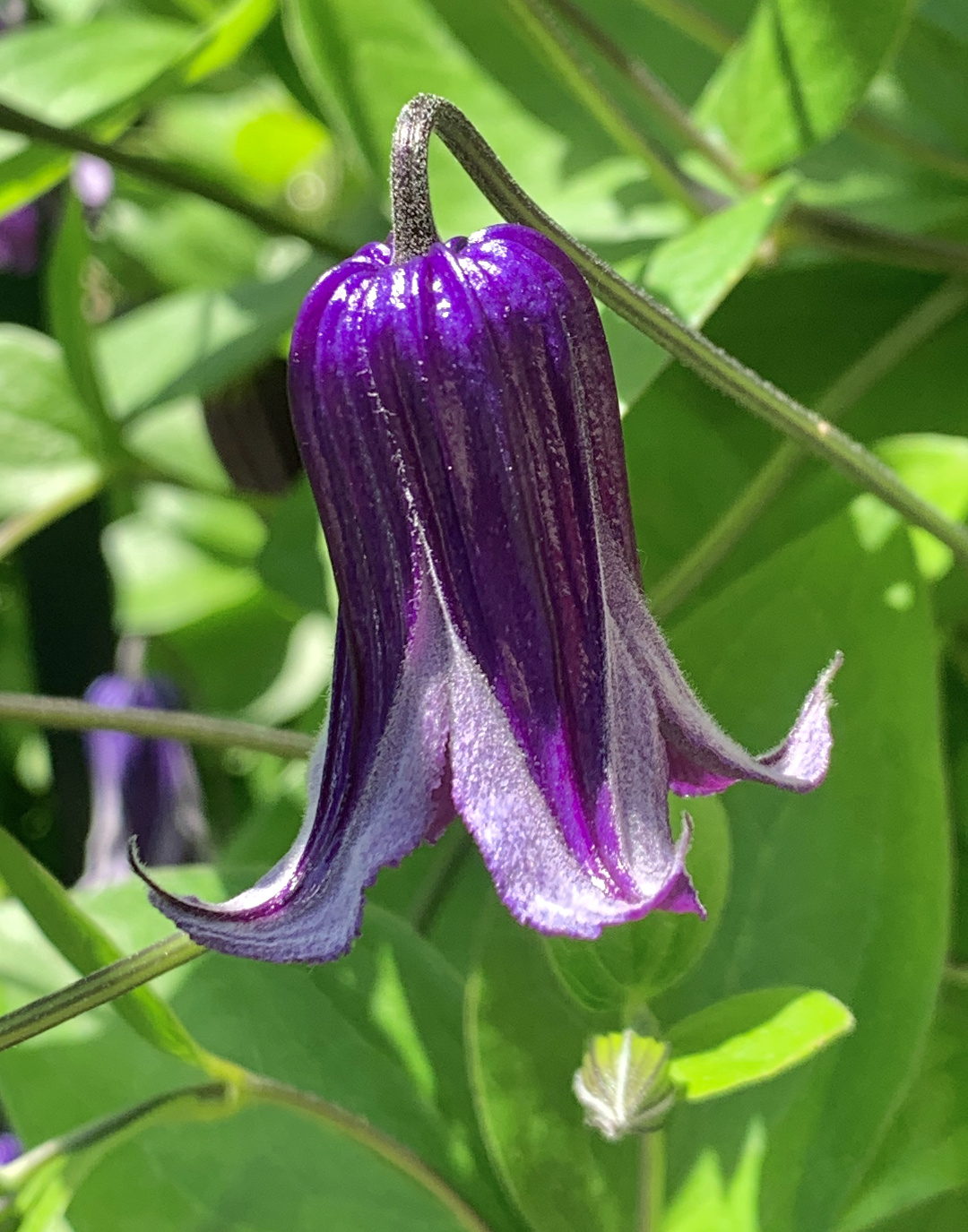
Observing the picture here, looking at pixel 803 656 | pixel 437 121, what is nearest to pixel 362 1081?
pixel 803 656

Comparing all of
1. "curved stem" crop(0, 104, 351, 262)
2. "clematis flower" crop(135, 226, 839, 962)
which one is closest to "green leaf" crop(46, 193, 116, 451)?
"curved stem" crop(0, 104, 351, 262)

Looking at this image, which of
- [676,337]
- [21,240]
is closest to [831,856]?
[676,337]

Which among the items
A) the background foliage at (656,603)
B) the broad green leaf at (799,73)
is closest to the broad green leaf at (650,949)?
the background foliage at (656,603)

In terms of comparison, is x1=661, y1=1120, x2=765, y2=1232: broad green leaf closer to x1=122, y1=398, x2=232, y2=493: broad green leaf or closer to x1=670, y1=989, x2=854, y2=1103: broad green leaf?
x1=670, y1=989, x2=854, y2=1103: broad green leaf

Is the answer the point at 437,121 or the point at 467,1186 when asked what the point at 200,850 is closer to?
the point at 467,1186

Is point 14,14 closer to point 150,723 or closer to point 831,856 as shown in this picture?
point 150,723
